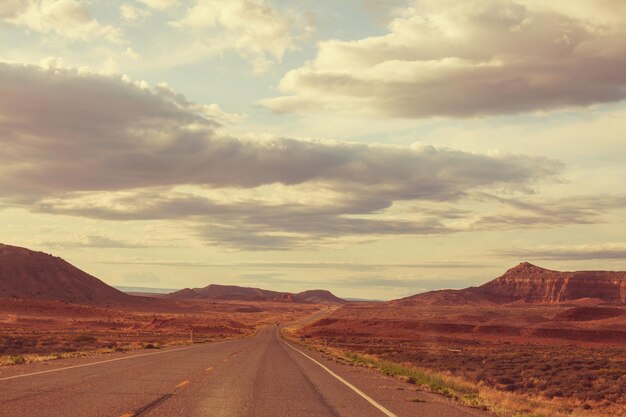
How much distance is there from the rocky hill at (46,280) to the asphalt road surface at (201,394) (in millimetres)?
144491

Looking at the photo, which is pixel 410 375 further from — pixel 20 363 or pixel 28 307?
pixel 28 307

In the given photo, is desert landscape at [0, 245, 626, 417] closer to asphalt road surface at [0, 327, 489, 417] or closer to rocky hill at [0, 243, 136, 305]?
rocky hill at [0, 243, 136, 305]

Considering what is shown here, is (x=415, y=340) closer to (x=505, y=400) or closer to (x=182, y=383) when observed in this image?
(x=505, y=400)

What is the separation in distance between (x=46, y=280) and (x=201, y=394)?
6746 inches

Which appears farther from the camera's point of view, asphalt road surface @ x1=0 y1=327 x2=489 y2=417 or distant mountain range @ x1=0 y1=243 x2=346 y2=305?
distant mountain range @ x1=0 y1=243 x2=346 y2=305

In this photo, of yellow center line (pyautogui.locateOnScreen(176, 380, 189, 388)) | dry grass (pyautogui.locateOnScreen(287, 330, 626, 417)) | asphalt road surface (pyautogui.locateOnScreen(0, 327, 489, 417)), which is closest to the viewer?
asphalt road surface (pyautogui.locateOnScreen(0, 327, 489, 417))

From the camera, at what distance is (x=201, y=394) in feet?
49.3

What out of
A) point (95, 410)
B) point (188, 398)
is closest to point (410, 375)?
point (188, 398)

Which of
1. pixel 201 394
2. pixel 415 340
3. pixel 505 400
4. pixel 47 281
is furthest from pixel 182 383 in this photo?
pixel 47 281

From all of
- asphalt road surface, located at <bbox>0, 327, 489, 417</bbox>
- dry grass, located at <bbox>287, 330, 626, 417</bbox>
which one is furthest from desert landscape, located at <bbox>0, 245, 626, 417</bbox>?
asphalt road surface, located at <bbox>0, 327, 489, 417</bbox>

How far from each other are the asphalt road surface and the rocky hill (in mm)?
144491

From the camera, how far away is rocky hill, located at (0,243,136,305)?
533 feet

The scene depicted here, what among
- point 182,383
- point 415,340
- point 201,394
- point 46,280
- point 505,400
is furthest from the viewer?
point 46,280

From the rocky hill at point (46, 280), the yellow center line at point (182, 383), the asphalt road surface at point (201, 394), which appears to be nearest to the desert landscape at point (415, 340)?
the rocky hill at point (46, 280)
